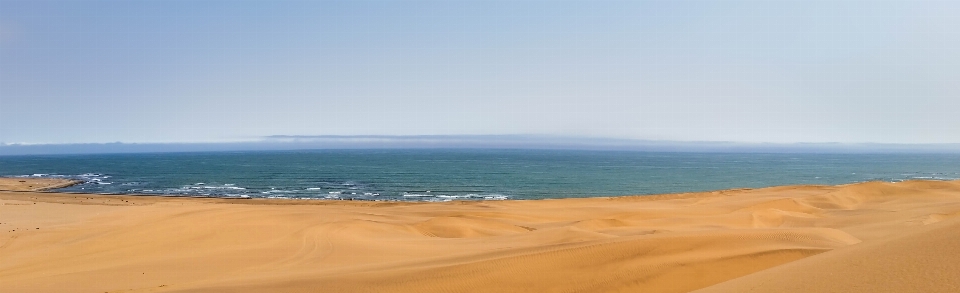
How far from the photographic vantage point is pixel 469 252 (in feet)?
40.3

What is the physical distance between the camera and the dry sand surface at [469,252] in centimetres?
696

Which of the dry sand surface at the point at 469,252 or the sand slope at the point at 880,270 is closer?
the sand slope at the point at 880,270

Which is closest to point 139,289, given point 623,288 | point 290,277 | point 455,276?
point 290,277

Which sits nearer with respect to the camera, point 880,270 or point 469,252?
point 880,270

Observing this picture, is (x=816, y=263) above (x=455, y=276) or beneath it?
above

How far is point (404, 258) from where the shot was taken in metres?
12.2

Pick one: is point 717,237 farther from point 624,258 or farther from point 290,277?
point 290,277

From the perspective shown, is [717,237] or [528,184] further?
[528,184]

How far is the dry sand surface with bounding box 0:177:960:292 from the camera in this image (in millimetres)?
6961

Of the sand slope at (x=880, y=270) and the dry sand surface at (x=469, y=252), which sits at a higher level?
the sand slope at (x=880, y=270)

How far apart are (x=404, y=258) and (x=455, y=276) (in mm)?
3387

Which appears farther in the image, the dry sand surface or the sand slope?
the dry sand surface

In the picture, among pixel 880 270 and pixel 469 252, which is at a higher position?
pixel 880 270

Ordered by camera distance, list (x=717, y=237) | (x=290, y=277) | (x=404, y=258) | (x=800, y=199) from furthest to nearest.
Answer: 1. (x=800, y=199)
2. (x=404, y=258)
3. (x=717, y=237)
4. (x=290, y=277)
